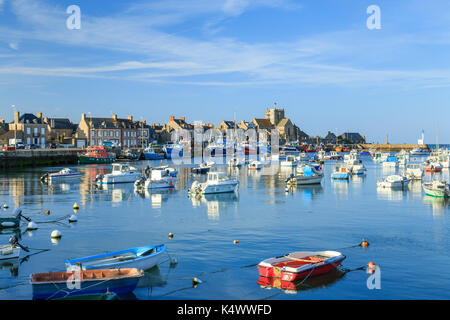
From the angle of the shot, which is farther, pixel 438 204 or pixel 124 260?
pixel 438 204

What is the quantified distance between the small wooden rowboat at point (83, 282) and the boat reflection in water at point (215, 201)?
646 inches

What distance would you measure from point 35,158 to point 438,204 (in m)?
77.2

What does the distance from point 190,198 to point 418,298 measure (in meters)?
29.4

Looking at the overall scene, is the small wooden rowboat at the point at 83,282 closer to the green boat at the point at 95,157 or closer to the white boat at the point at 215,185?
the white boat at the point at 215,185

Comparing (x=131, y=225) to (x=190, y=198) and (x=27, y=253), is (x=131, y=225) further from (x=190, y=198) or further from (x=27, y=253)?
(x=190, y=198)

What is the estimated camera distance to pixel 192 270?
19828mm

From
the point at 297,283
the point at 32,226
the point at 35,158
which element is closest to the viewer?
the point at 297,283

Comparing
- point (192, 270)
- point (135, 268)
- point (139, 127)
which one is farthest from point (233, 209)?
point (139, 127)

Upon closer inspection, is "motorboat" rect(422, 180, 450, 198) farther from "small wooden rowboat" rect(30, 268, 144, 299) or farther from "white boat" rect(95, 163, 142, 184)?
"small wooden rowboat" rect(30, 268, 144, 299)

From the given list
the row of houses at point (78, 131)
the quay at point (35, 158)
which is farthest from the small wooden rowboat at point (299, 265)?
the row of houses at point (78, 131)

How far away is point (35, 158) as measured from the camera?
93.4 m

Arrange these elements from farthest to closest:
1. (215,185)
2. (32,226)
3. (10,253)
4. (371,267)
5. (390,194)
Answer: (390,194) < (215,185) < (32,226) < (10,253) < (371,267)

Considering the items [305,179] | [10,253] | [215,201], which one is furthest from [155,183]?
[10,253]

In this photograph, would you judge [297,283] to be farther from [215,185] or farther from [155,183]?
[155,183]
